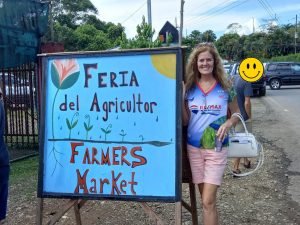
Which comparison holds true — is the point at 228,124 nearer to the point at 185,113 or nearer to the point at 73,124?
the point at 185,113

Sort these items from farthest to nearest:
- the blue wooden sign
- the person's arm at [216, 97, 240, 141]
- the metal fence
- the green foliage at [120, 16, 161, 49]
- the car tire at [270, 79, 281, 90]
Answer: the car tire at [270, 79, 281, 90] → the green foliage at [120, 16, 161, 49] → the metal fence → the person's arm at [216, 97, 240, 141] → the blue wooden sign

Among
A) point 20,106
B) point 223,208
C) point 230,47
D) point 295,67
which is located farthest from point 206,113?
point 230,47

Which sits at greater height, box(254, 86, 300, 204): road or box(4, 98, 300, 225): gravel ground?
box(254, 86, 300, 204): road

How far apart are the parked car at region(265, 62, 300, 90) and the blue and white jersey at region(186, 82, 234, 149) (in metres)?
27.9

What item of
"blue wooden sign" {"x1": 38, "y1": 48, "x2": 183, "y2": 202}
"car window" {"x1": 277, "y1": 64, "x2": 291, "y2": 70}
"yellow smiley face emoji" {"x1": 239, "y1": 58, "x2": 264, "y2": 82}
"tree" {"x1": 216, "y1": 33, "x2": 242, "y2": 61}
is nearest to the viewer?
"blue wooden sign" {"x1": 38, "y1": 48, "x2": 183, "y2": 202}

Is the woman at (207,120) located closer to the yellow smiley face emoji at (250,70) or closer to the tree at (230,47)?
the yellow smiley face emoji at (250,70)

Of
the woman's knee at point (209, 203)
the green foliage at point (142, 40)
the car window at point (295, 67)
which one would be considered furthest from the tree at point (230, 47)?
the woman's knee at point (209, 203)

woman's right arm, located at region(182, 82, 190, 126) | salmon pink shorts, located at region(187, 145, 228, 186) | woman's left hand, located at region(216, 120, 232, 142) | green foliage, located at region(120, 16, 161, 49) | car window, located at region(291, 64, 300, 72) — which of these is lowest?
salmon pink shorts, located at region(187, 145, 228, 186)

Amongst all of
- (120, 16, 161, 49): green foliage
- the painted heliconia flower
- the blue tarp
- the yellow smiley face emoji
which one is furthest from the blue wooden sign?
(120, 16, 161, 49): green foliage

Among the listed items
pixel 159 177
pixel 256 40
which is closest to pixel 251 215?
pixel 159 177

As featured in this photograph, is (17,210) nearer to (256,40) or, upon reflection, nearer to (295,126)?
(295,126)

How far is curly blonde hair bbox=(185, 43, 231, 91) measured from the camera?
3891mm

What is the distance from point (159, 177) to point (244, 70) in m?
5.58

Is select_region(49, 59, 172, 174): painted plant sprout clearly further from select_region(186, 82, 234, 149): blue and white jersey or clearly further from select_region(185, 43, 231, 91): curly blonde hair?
select_region(185, 43, 231, 91): curly blonde hair
